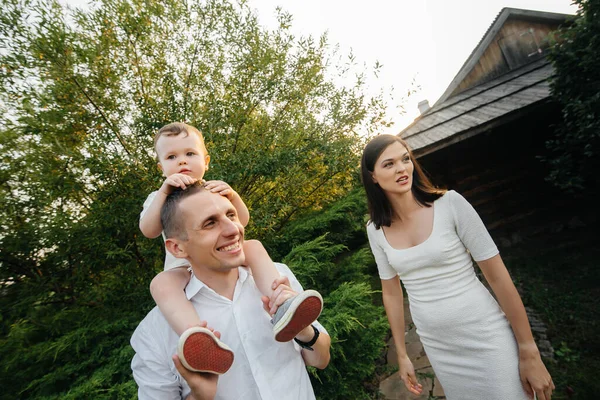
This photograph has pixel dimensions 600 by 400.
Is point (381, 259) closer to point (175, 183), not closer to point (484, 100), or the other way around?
point (175, 183)

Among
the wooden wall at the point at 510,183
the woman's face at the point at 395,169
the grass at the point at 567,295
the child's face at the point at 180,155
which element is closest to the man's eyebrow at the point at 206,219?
the child's face at the point at 180,155

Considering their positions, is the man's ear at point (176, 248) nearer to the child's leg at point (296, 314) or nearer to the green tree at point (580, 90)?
the child's leg at point (296, 314)

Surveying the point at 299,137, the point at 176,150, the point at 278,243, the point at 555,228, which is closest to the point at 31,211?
the point at 176,150

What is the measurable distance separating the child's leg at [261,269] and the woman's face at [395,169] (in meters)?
0.97

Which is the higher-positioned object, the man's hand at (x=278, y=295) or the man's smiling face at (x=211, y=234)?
the man's smiling face at (x=211, y=234)

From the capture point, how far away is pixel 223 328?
1324mm

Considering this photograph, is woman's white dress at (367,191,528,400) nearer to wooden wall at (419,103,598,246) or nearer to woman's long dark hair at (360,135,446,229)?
woman's long dark hair at (360,135,446,229)

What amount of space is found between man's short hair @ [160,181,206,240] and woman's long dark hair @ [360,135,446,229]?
1184 mm

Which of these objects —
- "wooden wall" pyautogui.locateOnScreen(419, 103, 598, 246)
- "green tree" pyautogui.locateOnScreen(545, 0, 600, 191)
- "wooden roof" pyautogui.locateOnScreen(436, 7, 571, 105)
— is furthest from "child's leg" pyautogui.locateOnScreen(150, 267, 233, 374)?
"wooden roof" pyautogui.locateOnScreen(436, 7, 571, 105)

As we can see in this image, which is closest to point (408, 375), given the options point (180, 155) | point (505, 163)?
point (180, 155)

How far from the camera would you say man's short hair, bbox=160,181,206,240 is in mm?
1338

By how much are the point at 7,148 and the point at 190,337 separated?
3.29 metres

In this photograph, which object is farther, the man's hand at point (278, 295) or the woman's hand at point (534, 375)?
the woman's hand at point (534, 375)

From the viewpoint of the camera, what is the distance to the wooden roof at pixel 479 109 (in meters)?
5.49
